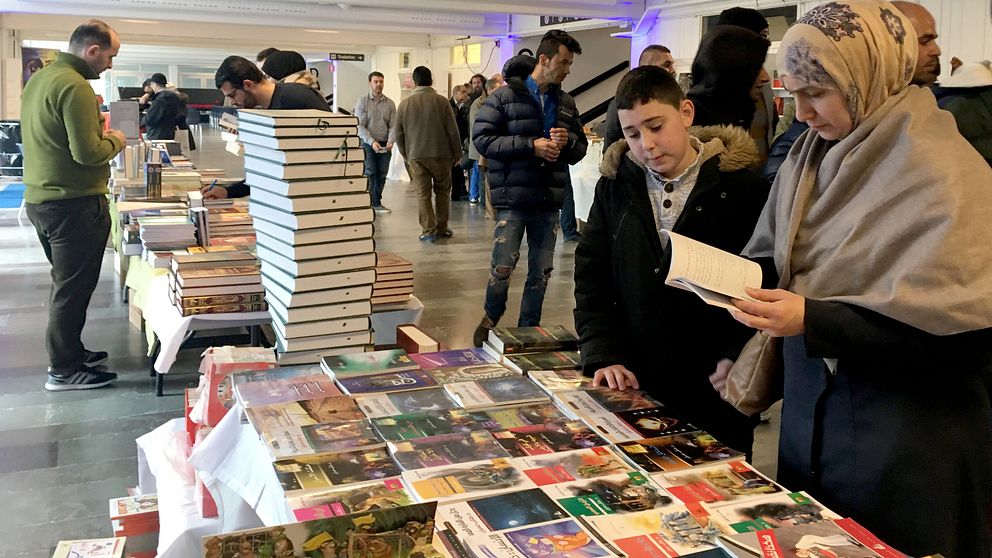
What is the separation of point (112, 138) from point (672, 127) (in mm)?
3060

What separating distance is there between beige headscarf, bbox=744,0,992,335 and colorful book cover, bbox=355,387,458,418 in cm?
83

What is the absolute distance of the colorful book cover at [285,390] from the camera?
1943 mm

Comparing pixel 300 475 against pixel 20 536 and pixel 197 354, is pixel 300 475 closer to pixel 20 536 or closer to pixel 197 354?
pixel 20 536

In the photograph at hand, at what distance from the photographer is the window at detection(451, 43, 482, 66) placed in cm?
1711

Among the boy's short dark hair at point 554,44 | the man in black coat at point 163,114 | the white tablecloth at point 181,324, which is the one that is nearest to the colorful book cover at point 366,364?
the white tablecloth at point 181,324

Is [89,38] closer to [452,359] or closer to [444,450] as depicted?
[452,359]

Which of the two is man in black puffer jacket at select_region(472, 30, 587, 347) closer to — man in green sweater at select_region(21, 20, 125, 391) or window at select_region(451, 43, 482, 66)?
man in green sweater at select_region(21, 20, 125, 391)

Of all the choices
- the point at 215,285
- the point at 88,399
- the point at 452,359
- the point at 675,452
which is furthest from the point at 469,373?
the point at 88,399

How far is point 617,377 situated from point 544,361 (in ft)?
0.85

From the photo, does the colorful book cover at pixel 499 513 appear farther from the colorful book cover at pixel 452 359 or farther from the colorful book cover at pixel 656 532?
the colorful book cover at pixel 452 359

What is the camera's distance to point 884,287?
4.53 ft

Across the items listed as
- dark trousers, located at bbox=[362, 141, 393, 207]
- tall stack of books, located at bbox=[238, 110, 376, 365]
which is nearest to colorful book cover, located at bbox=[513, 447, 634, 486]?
tall stack of books, located at bbox=[238, 110, 376, 365]

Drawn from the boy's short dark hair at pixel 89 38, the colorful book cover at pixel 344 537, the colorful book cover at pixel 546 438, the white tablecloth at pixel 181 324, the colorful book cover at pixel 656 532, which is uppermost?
the boy's short dark hair at pixel 89 38

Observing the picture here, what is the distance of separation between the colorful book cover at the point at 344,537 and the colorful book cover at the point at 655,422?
2.17ft
